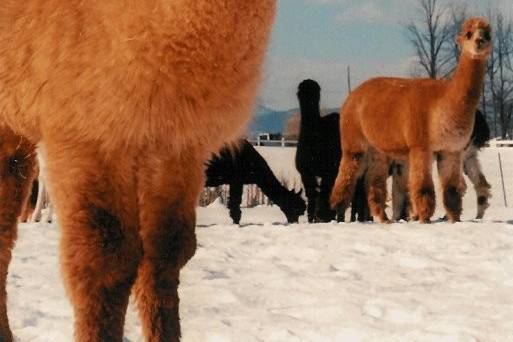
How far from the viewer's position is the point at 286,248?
19.5 feet

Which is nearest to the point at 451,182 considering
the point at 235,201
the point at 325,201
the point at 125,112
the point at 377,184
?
the point at 377,184

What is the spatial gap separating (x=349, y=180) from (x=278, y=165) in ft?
39.4

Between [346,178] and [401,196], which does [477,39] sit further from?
[401,196]

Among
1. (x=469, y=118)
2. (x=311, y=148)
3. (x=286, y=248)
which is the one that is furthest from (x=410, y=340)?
(x=311, y=148)

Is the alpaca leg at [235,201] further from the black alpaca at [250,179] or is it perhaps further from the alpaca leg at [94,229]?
the alpaca leg at [94,229]

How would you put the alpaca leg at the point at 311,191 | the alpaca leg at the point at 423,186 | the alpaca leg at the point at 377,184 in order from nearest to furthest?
the alpaca leg at the point at 423,186 < the alpaca leg at the point at 377,184 < the alpaca leg at the point at 311,191

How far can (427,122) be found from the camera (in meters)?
8.59

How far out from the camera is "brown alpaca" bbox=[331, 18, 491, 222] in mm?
8320

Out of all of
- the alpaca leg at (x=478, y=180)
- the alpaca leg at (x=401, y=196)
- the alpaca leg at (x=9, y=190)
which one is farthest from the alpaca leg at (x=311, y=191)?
the alpaca leg at (x=9, y=190)

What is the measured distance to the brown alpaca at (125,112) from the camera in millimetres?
2369

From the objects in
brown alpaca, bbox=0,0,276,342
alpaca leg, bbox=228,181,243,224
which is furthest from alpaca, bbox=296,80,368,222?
brown alpaca, bbox=0,0,276,342

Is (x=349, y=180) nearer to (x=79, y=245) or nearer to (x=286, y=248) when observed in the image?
(x=286, y=248)

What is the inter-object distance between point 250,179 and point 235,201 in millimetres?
572

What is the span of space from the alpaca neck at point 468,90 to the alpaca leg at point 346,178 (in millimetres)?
2002
